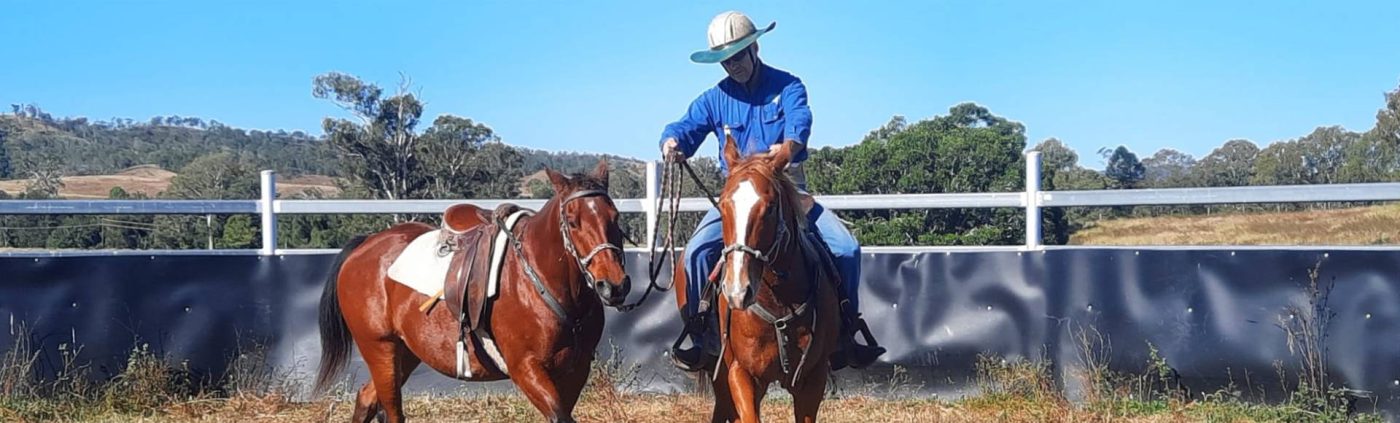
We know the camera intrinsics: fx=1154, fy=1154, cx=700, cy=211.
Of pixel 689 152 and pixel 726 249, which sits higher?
pixel 689 152

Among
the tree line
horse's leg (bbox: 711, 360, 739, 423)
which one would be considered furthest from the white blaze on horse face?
the tree line

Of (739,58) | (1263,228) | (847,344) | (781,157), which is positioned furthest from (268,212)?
(1263,228)

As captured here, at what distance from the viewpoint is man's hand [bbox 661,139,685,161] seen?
5852mm

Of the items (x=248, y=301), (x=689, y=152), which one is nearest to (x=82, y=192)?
(x=248, y=301)

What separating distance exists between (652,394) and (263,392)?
9.28ft

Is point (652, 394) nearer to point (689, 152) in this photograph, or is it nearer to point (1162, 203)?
point (689, 152)

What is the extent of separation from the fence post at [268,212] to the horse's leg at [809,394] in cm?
461

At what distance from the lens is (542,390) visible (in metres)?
5.34

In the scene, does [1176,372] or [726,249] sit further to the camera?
[1176,372]

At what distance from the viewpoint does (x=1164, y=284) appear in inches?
293

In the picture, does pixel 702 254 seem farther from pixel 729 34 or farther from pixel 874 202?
pixel 874 202

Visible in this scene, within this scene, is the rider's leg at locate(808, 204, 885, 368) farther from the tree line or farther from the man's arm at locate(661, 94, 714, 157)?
the tree line

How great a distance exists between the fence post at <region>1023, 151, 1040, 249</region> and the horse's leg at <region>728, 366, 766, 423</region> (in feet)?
10.3

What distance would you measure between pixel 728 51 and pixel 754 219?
1.47 metres
